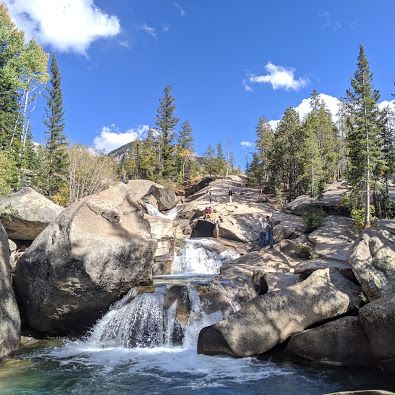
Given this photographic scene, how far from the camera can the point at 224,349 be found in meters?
13.1

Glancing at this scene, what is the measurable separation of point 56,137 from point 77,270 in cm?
4739

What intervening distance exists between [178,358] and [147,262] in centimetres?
497

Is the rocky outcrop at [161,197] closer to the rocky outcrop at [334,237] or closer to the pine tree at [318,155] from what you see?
the pine tree at [318,155]

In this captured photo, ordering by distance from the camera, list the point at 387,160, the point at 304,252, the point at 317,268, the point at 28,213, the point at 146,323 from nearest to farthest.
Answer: the point at 146,323, the point at 317,268, the point at 28,213, the point at 304,252, the point at 387,160

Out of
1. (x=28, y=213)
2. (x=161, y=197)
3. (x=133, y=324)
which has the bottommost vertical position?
(x=133, y=324)

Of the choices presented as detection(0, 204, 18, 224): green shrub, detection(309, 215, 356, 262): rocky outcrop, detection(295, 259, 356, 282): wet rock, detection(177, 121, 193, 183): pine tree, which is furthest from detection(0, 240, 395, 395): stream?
detection(177, 121, 193, 183): pine tree

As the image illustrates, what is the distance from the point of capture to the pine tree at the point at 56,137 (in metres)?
54.2

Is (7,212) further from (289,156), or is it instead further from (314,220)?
(289,156)

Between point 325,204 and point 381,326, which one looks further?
point 325,204

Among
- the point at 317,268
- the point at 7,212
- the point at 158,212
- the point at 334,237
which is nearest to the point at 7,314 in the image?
the point at 7,212

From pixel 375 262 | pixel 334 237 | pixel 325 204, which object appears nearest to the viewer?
pixel 375 262

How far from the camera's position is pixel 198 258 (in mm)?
27375

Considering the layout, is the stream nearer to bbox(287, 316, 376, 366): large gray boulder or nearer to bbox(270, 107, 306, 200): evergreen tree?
bbox(287, 316, 376, 366): large gray boulder

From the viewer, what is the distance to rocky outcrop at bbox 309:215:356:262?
78.6 ft
